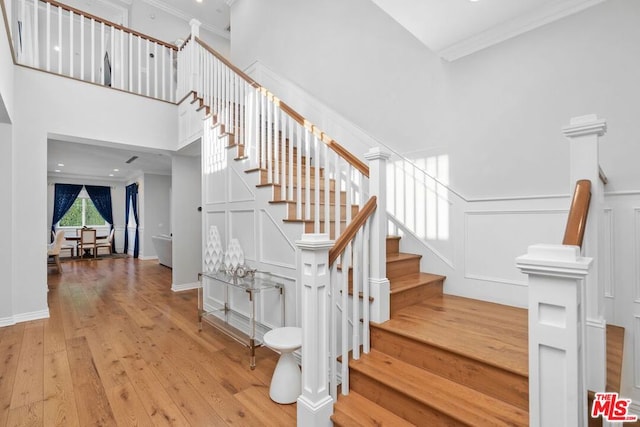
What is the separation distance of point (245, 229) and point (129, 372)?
1.58 metres

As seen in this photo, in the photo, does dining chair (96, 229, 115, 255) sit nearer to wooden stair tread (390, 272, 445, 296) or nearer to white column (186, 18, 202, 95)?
white column (186, 18, 202, 95)

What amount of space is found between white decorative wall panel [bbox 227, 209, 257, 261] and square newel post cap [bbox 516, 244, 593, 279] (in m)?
2.52

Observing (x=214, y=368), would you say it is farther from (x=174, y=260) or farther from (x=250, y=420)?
(x=174, y=260)

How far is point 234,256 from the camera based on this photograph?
331cm

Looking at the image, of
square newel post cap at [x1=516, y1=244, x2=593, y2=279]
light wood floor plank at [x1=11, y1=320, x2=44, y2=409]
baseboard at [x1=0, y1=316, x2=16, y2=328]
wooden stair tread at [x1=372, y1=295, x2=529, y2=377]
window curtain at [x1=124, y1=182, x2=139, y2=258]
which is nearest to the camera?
square newel post cap at [x1=516, y1=244, x2=593, y2=279]

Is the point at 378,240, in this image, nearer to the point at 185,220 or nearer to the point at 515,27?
the point at 515,27

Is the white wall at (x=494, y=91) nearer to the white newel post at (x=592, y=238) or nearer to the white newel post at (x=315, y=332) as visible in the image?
the white newel post at (x=592, y=238)

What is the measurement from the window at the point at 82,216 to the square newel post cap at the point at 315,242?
39.3ft

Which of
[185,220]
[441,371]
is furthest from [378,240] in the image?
[185,220]

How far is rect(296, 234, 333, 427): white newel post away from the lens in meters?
1.71

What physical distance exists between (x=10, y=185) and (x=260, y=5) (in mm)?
4541

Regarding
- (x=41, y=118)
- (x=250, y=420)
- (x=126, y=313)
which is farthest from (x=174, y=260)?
(x=250, y=420)

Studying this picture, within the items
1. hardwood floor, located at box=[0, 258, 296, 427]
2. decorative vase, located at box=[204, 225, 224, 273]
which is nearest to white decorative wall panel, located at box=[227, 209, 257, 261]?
decorative vase, located at box=[204, 225, 224, 273]

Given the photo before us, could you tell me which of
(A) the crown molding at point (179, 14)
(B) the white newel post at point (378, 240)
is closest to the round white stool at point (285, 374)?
(B) the white newel post at point (378, 240)
